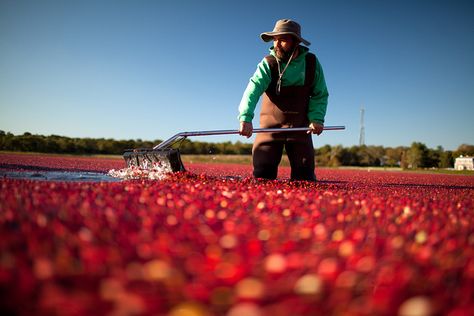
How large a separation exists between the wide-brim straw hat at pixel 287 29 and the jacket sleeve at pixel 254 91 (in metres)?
0.49

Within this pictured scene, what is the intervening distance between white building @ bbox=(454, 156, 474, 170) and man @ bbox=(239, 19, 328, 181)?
36277mm

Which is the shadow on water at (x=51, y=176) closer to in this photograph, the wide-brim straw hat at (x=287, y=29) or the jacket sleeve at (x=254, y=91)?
the jacket sleeve at (x=254, y=91)

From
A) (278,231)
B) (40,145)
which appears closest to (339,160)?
(40,145)

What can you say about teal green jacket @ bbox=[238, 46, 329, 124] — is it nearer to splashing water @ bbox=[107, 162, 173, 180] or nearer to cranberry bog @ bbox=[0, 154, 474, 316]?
splashing water @ bbox=[107, 162, 173, 180]

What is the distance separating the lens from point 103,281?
106 cm

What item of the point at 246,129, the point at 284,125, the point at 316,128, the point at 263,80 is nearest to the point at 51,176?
the point at 246,129

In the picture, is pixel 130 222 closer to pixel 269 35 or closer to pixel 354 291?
pixel 354 291

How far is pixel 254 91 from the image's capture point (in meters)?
5.40

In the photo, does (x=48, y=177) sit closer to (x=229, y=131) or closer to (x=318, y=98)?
(x=229, y=131)

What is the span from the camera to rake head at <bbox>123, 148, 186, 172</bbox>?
5836 millimetres

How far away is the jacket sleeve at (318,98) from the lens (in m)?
5.73

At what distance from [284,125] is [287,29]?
5.54ft

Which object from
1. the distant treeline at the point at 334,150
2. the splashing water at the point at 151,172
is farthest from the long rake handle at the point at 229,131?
the distant treeline at the point at 334,150

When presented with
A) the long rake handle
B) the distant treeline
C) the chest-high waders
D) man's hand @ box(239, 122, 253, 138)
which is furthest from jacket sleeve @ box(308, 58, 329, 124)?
the distant treeline
